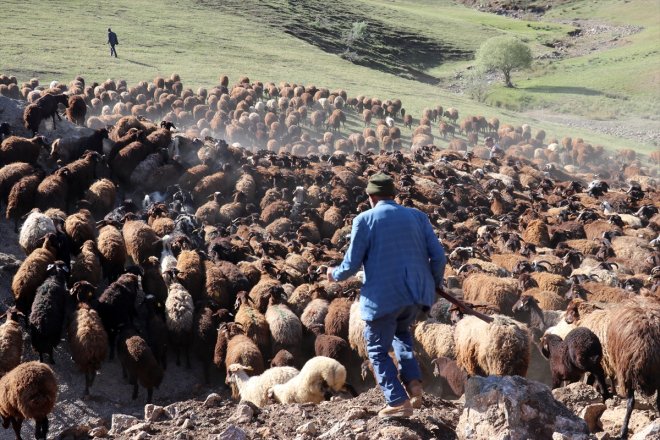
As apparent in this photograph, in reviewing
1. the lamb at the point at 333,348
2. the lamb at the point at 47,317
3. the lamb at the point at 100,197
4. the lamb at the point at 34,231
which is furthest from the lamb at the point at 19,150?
the lamb at the point at 333,348

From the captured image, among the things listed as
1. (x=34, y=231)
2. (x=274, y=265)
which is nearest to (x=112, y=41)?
(x=34, y=231)

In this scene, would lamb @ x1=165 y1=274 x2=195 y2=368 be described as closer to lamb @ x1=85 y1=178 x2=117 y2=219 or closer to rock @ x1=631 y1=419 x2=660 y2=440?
lamb @ x1=85 y1=178 x2=117 y2=219

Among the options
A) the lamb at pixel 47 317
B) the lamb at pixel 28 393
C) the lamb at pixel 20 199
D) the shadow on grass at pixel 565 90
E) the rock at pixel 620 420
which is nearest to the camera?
the rock at pixel 620 420

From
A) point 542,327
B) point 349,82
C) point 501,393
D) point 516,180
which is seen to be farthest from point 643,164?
point 501,393

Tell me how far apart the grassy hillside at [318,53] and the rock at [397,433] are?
3363 cm

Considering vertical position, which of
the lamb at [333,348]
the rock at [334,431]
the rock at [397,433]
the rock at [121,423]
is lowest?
the lamb at [333,348]

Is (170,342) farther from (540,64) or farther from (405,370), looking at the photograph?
(540,64)

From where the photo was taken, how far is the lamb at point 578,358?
8609 millimetres

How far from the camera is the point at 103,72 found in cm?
3778

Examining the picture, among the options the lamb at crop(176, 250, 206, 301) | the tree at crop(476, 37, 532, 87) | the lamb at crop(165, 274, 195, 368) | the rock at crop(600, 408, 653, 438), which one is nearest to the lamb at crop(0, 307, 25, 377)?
the lamb at crop(165, 274, 195, 368)

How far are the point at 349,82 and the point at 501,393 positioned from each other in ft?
133

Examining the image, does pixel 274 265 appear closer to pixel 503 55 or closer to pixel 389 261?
pixel 389 261

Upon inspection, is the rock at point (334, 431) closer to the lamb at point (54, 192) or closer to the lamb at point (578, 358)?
the lamb at point (578, 358)

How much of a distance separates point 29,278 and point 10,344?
169 centimetres
